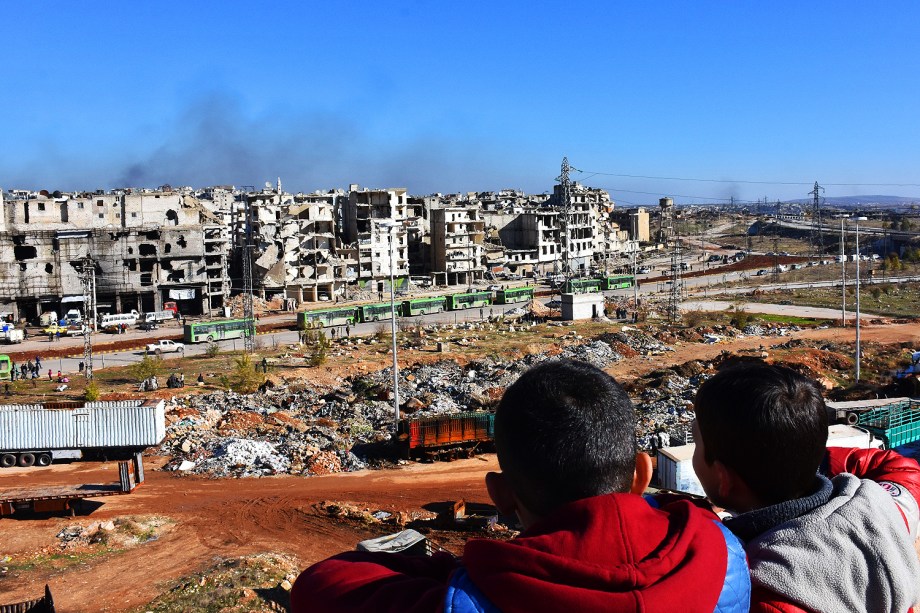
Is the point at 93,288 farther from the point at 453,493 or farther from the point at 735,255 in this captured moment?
the point at 735,255

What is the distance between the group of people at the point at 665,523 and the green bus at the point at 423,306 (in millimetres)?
60538

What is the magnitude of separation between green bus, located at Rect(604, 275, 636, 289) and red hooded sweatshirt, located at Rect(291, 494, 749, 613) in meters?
77.9

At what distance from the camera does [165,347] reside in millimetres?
48938

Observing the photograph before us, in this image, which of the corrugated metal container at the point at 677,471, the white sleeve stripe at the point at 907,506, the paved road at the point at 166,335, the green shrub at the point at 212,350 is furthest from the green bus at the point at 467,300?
the white sleeve stripe at the point at 907,506

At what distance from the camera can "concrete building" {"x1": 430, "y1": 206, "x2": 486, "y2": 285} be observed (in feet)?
281

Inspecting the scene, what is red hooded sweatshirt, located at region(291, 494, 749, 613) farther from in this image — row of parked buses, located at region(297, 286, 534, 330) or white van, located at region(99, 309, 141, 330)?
white van, located at region(99, 309, 141, 330)

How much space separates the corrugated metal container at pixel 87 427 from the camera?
24.5 m

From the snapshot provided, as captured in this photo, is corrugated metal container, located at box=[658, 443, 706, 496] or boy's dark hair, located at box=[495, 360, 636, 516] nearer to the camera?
boy's dark hair, located at box=[495, 360, 636, 516]

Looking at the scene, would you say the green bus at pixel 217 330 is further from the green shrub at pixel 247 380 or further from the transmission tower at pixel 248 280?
the green shrub at pixel 247 380

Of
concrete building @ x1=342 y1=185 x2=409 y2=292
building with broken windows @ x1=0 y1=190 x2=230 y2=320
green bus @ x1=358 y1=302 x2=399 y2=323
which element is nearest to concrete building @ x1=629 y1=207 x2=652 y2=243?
concrete building @ x1=342 y1=185 x2=409 y2=292

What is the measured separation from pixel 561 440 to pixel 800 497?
1010 millimetres

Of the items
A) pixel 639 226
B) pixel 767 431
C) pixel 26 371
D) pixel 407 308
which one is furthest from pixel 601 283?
pixel 767 431

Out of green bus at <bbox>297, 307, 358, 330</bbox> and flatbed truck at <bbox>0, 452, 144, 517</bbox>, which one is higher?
green bus at <bbox>297, 307, 358, 330</bbox>

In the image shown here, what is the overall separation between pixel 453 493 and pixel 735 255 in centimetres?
10687
